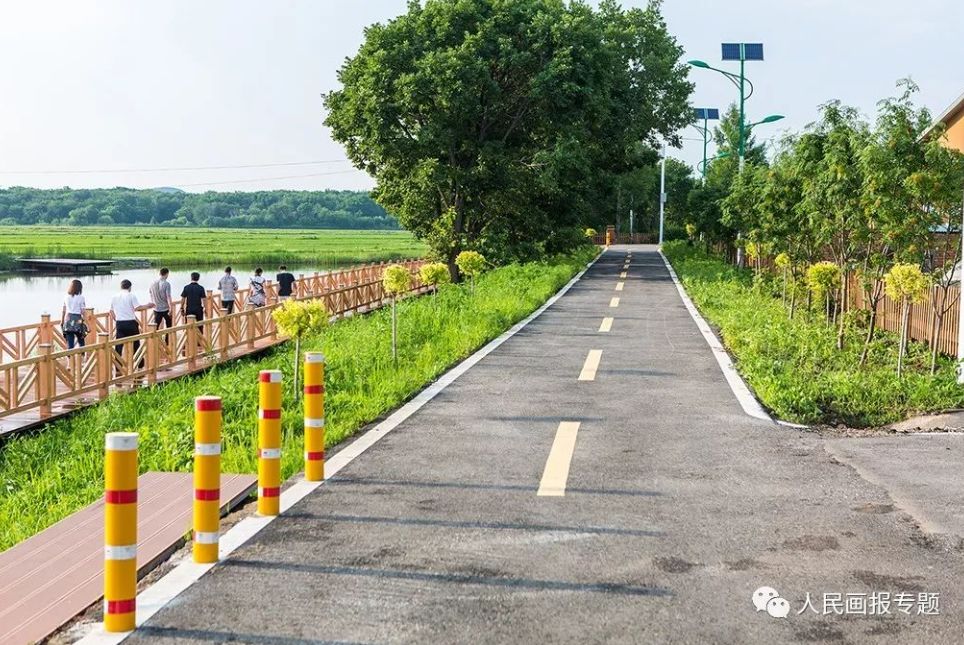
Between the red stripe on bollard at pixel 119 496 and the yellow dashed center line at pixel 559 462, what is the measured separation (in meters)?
3.29

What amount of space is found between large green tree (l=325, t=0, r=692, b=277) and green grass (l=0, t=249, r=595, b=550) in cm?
1653

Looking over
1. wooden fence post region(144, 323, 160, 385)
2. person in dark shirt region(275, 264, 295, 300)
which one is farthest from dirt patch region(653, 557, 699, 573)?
person in dark shirt region(275, 264, 295, 300)

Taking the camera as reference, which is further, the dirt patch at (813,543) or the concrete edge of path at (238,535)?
the dirt patch at (813,543)

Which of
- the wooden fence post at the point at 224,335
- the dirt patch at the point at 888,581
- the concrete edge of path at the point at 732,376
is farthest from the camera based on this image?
the wooden fence post at the point at 224,335

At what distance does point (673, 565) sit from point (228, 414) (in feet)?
23.3

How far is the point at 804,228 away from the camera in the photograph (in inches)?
798

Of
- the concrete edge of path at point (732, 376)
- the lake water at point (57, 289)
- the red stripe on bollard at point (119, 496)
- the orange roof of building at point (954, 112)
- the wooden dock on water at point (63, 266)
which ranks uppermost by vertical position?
the orange roof of building at point (954, 112)

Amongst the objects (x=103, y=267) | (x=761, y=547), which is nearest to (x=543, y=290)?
(x=761, y=547)

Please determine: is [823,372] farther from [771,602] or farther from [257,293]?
[257,293]

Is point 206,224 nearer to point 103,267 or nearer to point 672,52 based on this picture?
point 103,267

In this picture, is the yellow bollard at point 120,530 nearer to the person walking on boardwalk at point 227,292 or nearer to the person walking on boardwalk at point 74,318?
the person walking on boardwalk at point 74,318

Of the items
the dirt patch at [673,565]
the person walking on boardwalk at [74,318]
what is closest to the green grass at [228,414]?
the person walking on boardwalk at [74,318]

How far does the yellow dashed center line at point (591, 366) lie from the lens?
42.4ft

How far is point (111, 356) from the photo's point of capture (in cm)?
1388
